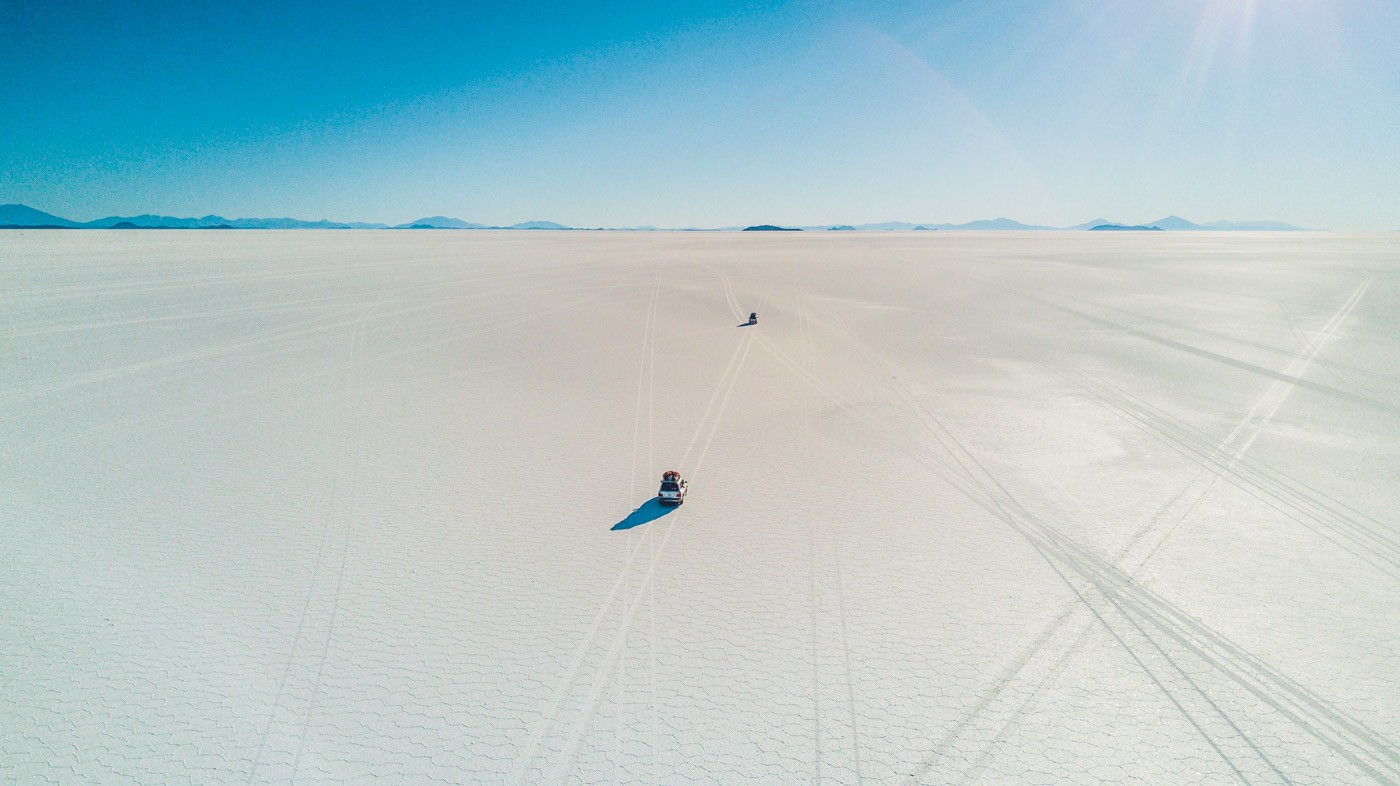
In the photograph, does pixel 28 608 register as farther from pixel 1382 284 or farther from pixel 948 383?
pixel 1382 284

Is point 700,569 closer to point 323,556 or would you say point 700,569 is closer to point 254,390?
point 323,556

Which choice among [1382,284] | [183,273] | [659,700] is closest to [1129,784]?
[659,700]

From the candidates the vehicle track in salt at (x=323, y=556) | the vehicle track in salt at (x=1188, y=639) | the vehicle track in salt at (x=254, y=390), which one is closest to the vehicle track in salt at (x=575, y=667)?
the vehicle track in salt at (x=323, y=556)

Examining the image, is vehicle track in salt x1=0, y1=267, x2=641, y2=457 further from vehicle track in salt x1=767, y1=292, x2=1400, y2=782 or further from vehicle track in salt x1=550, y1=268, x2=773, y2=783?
vehicle track in salt x1=767, y1=292, x2=1400, y2=782

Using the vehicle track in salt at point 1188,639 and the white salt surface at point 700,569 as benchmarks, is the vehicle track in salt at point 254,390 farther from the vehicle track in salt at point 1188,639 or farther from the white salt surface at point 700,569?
the vehicle track in salt at point 1188,639

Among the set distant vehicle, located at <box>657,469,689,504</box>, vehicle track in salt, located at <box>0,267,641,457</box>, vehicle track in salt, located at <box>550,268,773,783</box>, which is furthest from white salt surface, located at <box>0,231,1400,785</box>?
distant vehicle, located at <box>657,469,689,504</box>

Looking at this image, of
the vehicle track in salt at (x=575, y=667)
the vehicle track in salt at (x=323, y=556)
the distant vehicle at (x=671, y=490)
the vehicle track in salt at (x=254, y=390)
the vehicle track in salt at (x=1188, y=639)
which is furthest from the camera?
the vehicle track in salt at (x=254, y=390)

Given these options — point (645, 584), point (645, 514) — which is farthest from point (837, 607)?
point (645, 514)
